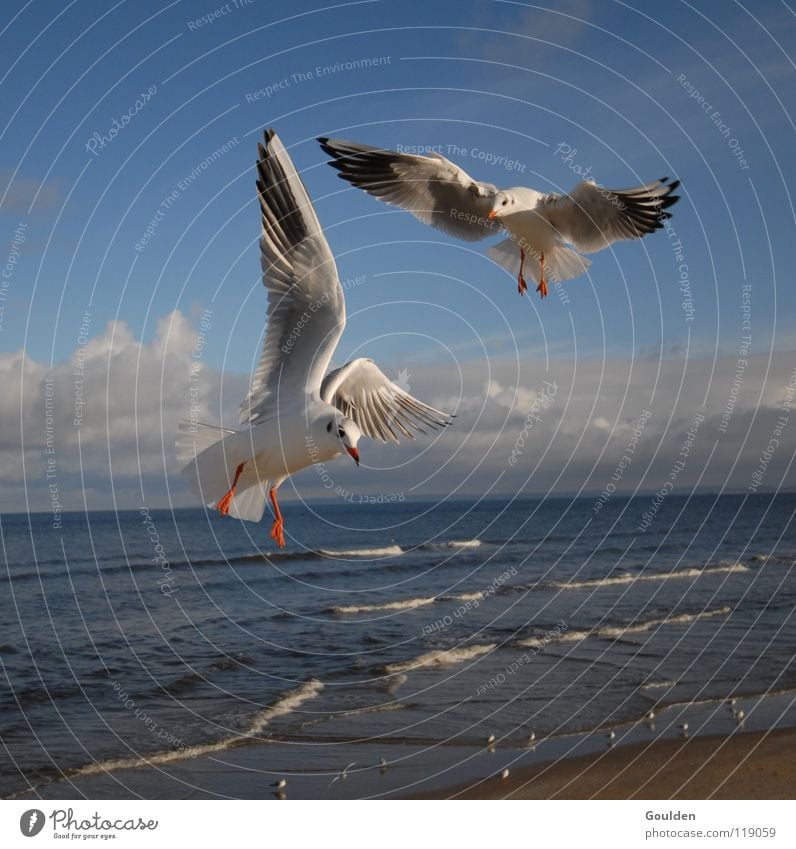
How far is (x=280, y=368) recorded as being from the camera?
32.6ft

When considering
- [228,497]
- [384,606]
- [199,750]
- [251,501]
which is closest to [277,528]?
[228,497]

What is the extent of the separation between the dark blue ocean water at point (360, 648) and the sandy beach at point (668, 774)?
1.95 m

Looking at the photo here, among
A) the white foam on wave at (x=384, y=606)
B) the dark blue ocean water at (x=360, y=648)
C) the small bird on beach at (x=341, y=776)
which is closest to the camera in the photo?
the small bird on beach at (x=341, y=776)

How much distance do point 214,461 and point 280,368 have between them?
1.09m

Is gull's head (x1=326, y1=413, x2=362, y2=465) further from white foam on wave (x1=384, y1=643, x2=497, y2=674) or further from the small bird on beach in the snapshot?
white foam on wave (x1=384, y1=643, x2=497, y2=674)

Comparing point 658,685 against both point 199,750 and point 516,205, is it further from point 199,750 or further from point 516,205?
point 516,205

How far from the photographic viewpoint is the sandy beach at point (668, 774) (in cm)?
1203

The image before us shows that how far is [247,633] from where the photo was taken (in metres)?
27.9

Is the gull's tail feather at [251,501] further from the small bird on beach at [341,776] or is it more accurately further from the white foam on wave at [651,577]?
the white foam on wave at [651,577]

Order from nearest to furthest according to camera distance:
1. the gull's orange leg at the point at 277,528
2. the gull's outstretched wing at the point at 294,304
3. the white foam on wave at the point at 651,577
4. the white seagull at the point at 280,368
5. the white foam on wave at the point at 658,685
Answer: the gull's orange leg at the point at 277,528, the white seagull at the point at 280,368, the gull's outstretched wing at the point at 294,304, the white foam on wave at the point at 658,685, the white foam on wave at the point at 651,577

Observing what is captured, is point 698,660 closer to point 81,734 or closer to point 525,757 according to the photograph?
point 525,757

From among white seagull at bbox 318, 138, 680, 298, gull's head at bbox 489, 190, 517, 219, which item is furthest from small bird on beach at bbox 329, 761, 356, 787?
gull's head at bbox 489, 190, 517, 219

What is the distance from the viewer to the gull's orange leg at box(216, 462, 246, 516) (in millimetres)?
8898

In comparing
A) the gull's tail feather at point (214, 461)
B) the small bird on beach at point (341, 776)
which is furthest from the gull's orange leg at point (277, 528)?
the small bird on beach at point (341, 776)
